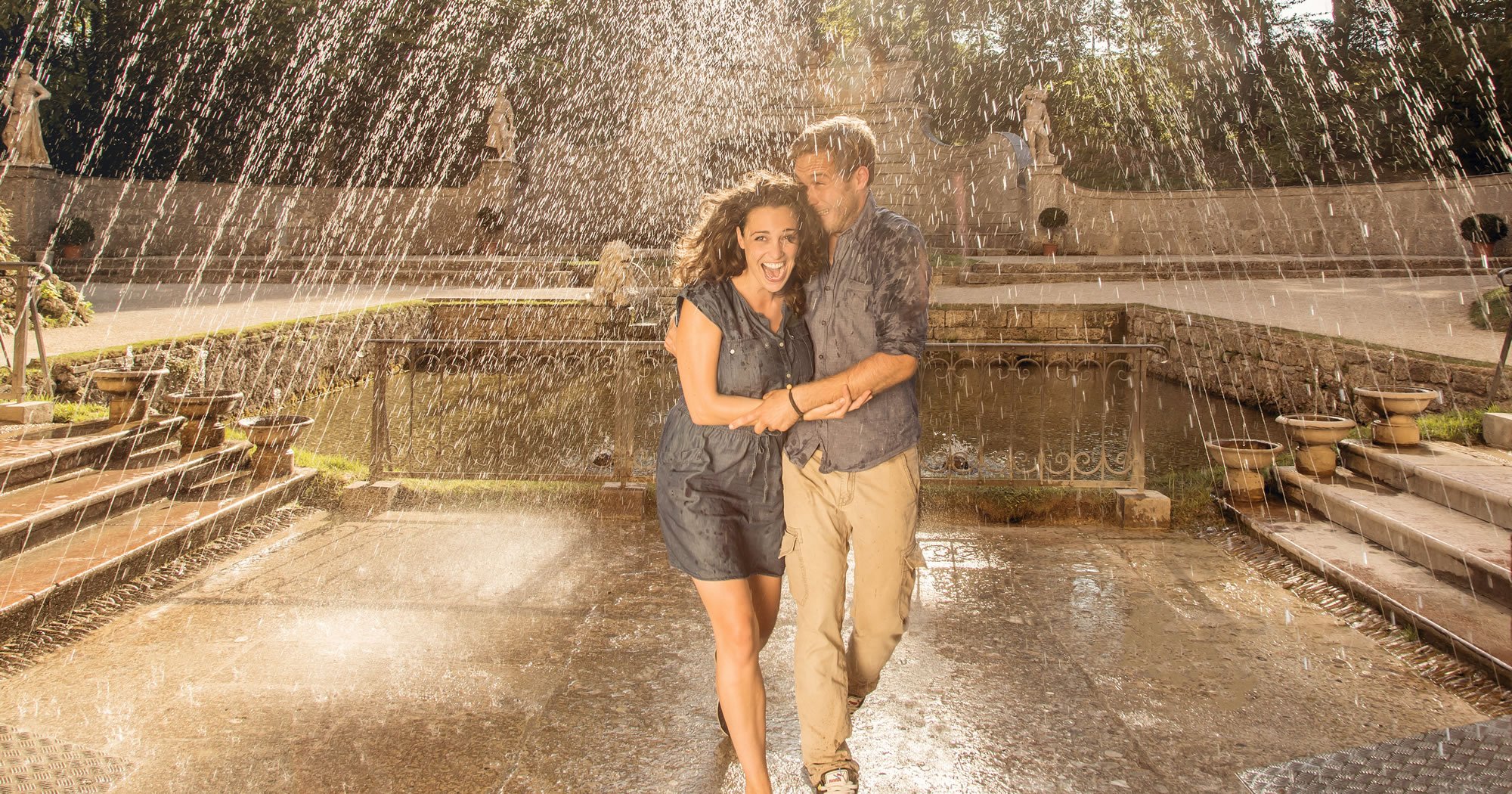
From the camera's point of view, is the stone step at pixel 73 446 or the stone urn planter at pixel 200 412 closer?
the stone step at pixel 73 446

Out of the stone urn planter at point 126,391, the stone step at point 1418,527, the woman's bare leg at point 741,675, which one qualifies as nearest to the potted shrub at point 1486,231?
the stone step at point 1418,527

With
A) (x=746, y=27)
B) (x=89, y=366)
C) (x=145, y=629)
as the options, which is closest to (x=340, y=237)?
(x=746, y=27)

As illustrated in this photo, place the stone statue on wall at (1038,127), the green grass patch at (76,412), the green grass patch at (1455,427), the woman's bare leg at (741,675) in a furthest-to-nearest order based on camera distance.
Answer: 1. the stone statue on wall at (1038,127)
2. the green grass patch at (76,412)
3. the green grass patch at (1455,427)
4. the woman's bare leg at (741,675)

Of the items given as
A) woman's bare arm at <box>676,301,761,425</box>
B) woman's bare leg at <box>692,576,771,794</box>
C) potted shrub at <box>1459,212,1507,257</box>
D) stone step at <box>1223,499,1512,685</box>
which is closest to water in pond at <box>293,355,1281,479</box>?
stone step at <box>1223,499,1512,685</box>

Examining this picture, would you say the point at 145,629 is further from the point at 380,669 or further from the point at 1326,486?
the point at 1326,486

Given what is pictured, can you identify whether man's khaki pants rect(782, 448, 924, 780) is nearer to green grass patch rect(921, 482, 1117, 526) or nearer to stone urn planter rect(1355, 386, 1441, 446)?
green grass patch rect(921, 482, 1117, 526)

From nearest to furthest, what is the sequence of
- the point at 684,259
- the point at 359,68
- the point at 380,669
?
the point at 684,259 < the point at 380,669 < the point at 359,68

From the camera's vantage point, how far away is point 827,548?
2.74 meters

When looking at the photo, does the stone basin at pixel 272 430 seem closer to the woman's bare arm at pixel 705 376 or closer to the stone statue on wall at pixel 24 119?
the woman's bare arm at pixel 705 376

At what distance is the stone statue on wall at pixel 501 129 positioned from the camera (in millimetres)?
29203

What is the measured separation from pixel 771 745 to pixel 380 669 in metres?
1.49

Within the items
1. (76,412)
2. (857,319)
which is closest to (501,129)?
(76,412)

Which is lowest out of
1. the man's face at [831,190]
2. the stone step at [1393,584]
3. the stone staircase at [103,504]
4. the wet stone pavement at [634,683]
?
the wet stone pavement at [634,683]

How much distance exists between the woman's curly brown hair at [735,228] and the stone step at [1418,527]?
3112 millimetres
